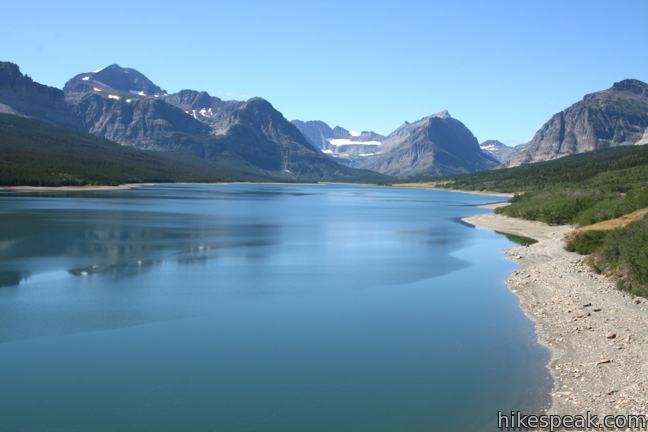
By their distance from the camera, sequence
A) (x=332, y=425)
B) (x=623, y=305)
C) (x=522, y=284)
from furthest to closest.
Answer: (x=522, y=284) → (x=623, y=305) → (x=332, y=425)

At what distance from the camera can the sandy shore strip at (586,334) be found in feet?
56.1

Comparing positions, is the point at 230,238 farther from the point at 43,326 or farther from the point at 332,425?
the point at 332,425

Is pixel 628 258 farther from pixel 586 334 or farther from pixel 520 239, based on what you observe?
pixel 520 239

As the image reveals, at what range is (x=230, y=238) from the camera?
2402 inches

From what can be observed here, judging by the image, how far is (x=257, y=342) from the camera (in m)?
23.2

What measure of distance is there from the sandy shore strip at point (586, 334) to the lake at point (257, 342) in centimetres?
77

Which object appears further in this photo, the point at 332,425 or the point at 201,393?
the point at 201,393

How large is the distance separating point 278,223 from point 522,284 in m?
49.1

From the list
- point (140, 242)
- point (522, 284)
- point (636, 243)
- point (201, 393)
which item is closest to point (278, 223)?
point (140, 242)

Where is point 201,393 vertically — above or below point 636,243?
below

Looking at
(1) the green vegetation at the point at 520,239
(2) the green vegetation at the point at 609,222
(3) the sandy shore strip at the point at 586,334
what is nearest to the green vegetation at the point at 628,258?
(2) the green vegetation at the point at 609,222

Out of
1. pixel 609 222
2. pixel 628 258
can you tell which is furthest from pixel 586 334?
pixel 609 222

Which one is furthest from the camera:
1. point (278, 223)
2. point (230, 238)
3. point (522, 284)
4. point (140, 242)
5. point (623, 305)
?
point (278, 223)

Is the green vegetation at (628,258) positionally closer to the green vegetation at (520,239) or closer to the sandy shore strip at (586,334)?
the sandy shore strip at (586,334)
